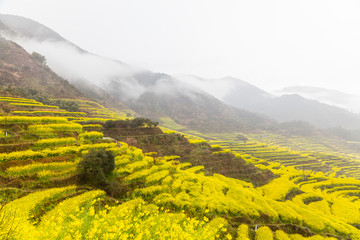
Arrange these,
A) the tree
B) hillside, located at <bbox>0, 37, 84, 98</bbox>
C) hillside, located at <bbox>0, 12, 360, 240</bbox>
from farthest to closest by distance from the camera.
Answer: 1. hillside, located at <bbox>0, 37, 84, 98</bbox>
2. the tree
3. hillside, located at <bbox>0, 12, 360, 240</bbox>

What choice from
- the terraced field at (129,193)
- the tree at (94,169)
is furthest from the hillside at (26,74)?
the tree at (94,169)

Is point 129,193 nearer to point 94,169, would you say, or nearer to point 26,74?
point 94,169

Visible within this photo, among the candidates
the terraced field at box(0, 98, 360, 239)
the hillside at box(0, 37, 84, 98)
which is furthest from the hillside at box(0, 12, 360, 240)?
the hillside at box(0, 37, 84, 98)

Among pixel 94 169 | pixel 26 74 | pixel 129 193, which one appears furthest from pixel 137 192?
pixel 26 74

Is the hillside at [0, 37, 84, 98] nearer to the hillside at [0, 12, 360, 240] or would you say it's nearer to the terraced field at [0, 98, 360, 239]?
the hillside at [0, 12, 360, 240]

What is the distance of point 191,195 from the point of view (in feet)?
67.4

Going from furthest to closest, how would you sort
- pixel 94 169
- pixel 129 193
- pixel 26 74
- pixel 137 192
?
pixel 26 74, pixel 137 192, pixel 129 193, pixel 94 169

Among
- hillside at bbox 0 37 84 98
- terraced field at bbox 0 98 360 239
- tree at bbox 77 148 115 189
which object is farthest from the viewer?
hillside at bbox 0 37 84 98

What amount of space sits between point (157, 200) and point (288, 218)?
15.4m

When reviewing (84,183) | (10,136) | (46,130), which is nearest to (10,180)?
(84,183)

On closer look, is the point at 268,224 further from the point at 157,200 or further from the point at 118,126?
the point at 118,126

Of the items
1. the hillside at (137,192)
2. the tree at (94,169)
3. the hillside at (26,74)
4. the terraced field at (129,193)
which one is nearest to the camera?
the hillside at (137,192)

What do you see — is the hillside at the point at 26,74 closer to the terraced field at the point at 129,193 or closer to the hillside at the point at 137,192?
the hillside at the point at 137,192

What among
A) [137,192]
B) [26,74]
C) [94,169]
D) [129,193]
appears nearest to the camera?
[94,169]
